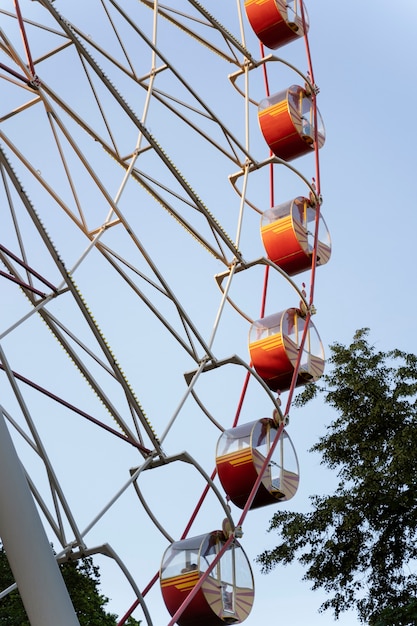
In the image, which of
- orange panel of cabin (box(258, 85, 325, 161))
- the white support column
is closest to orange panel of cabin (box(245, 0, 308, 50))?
orange panel of cabin (box(258, 85, 325, 161))

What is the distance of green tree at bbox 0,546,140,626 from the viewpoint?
2559 centimetres

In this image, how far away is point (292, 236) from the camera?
15.8 meters

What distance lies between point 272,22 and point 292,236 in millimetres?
3806

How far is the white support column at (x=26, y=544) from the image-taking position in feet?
17.3

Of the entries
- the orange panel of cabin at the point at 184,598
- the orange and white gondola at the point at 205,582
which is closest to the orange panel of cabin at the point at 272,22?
the orange and white gondola at the point at 205,582

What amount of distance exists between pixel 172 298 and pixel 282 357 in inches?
109

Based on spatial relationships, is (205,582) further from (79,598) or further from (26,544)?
(79,598)

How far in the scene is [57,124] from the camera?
11258 millimetres

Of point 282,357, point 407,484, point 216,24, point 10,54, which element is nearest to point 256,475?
point 282,357

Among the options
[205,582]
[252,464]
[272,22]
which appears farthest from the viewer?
[272,22]

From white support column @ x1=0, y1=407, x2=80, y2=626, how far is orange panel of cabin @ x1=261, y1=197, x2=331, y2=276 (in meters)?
10.6

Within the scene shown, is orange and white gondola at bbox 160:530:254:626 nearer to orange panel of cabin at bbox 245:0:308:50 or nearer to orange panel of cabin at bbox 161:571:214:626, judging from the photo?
orange panel of cabin at bbox 161:571:214:626

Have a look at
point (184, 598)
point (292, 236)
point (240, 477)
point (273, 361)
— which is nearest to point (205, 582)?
point (184, 598)

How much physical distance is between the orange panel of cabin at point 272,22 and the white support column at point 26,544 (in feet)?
43.0
